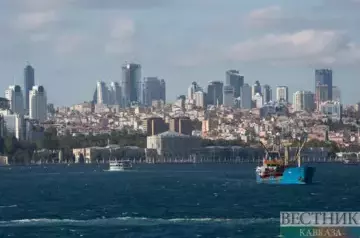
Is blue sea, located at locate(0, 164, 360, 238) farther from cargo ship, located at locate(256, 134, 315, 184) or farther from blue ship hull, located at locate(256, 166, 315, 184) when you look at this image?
cargo ship, located at locate(256, 134, 315, 184)

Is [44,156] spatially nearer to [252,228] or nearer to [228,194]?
[228,194]

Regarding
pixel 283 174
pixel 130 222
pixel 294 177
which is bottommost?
pixel 130 222

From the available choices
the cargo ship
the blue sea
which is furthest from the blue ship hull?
the blue sea

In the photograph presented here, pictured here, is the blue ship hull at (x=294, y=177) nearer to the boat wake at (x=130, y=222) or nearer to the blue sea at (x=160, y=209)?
the blue sea at (x=160, y=209)

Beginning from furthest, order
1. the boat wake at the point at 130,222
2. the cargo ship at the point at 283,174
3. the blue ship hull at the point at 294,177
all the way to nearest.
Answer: the cargo ship at the point at 283,174, the blue ship hull at the point at 294,177, the boat wake at the point at 130,222

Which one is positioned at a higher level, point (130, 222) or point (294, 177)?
point (294, 177)

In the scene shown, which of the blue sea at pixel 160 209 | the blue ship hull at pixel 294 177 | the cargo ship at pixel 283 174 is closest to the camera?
the blue sea at pixel 160 209

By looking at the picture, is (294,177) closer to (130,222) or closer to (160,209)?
(160,209)

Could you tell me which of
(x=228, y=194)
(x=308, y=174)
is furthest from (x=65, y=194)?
(x=308, y=174)

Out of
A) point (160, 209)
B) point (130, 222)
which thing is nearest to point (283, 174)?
point (160, 209)

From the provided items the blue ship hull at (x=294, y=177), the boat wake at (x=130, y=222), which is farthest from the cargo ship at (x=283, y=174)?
the boat wake at (x=130, y=222)
